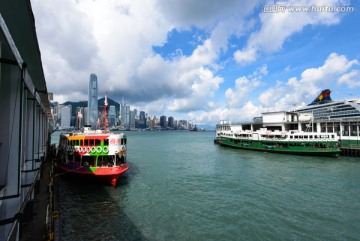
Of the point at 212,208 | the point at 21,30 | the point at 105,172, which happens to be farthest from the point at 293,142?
the point at 21,30

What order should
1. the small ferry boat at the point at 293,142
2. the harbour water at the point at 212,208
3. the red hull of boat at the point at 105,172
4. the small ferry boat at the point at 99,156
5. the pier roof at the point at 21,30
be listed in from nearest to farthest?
the pier roof at the point at 21,30 → the harbour water at the point at 212,208 → the red hull of boat at the point at 105,172 → the small ferry boat at the point at 99,156 → the small ferry boat at the point at 293,142

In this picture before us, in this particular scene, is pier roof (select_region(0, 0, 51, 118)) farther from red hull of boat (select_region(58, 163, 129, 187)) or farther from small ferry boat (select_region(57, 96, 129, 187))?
red hull of boat (select_region(58, 163, 129, 187))

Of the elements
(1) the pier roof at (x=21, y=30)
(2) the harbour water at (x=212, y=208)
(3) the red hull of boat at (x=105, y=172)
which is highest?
(1) the pier roof at (x=21, y=30)

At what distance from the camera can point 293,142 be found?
4994 cm

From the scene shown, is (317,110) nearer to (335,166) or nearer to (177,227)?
(335,166)

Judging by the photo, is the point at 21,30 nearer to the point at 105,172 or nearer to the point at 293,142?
the point at 105,172

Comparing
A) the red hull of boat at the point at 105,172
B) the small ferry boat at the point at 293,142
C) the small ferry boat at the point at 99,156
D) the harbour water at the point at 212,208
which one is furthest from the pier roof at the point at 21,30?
the small ferry boat at the point at 293,142

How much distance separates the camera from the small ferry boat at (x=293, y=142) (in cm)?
4594

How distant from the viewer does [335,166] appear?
3538 centimetres

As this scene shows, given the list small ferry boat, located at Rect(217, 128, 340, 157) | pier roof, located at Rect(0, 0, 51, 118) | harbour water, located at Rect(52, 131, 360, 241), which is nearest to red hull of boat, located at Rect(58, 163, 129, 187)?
harbour water, located at Rect(52, 131, 360, 241)

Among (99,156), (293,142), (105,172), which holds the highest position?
(99,156)

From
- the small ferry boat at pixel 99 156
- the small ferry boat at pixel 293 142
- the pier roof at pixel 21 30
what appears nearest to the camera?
the pier roof at pixel 21 30

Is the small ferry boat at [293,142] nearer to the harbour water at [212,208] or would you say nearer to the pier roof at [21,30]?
the harbour water at [212,208]

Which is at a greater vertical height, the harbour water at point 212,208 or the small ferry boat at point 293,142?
the small ferry boat at point 293,142
